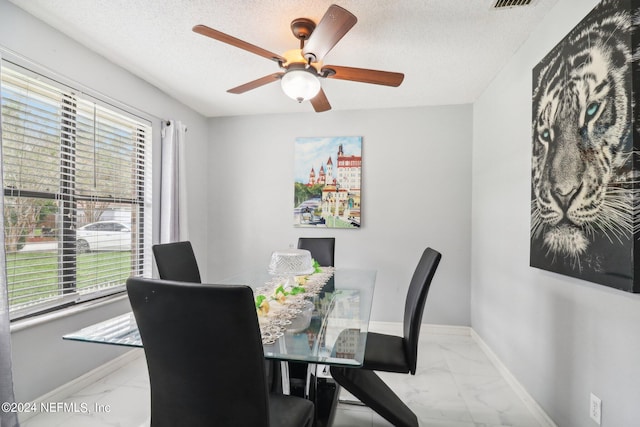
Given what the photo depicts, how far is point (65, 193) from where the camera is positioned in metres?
2.07

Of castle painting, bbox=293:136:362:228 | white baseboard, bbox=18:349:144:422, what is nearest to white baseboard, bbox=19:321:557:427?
white baseboard, bbox=18:349:144:422

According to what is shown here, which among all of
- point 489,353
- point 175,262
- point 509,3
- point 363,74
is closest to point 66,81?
point 175,262

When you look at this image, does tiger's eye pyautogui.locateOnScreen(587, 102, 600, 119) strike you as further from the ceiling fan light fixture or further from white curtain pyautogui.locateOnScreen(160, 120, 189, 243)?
white curtain pyautogui.locateOnScreen(160, 120, 189, 243)

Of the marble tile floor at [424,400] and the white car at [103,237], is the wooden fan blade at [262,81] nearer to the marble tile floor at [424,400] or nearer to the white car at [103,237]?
the white car at [103,237]

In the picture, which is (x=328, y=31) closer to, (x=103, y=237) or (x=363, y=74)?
(x=363, y=74)

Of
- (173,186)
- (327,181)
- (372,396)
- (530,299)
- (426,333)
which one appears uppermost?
(327,181)

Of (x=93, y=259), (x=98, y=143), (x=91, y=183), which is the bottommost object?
(x=93, y=259)

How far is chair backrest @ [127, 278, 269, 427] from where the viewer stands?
84cm

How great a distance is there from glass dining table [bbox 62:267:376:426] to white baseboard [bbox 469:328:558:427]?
1.19 m

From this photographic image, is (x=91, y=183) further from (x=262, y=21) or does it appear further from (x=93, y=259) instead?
(x=262, y=21)

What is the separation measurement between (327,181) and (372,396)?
7.60ft

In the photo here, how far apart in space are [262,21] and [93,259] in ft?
6.71

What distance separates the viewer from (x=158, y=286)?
87cm

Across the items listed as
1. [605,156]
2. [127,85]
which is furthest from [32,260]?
[605,156]
